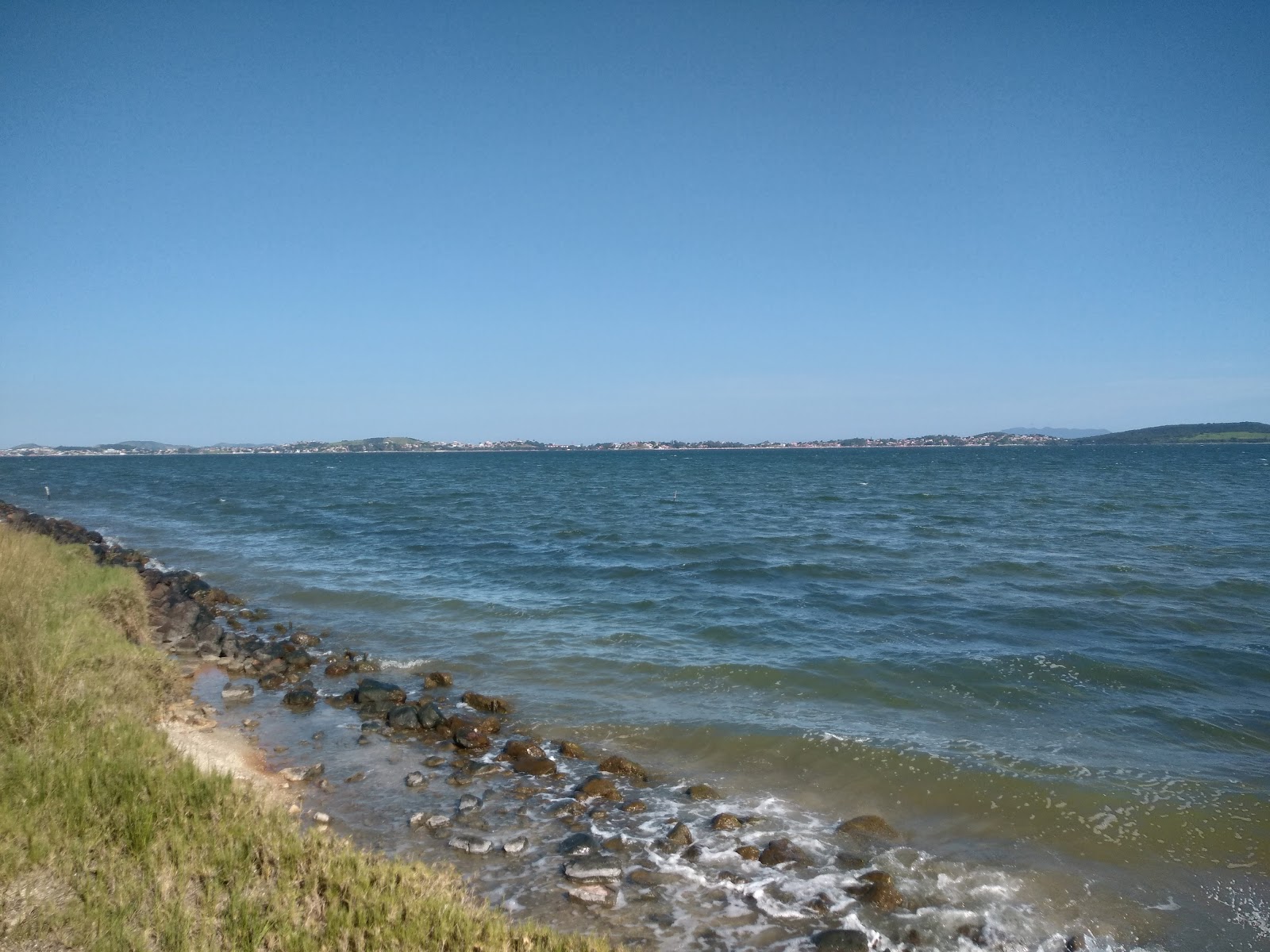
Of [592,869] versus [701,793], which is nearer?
[592,869]

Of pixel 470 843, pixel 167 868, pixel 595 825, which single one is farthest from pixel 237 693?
pixel 167 868

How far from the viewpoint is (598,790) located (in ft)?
Result: 33.0

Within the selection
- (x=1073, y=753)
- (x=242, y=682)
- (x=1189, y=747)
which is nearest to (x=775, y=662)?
(x=1073, y=753)

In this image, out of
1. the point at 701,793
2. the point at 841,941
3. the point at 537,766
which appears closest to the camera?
the point at 841,941

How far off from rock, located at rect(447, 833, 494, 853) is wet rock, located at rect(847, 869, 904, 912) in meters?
3.97

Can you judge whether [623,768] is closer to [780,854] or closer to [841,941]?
[780,854]

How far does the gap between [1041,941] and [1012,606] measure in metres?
15.3

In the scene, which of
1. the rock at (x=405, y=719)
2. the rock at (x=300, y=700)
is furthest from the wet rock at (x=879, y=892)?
the rock at (x=300, y=700)

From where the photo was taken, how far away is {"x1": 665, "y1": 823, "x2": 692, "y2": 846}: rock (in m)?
8.72

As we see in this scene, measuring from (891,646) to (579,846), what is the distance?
35.6 ft

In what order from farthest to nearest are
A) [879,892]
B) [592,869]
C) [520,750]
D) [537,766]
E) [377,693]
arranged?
[377,693], [520,750], [537,766], [592,869], [879,892]

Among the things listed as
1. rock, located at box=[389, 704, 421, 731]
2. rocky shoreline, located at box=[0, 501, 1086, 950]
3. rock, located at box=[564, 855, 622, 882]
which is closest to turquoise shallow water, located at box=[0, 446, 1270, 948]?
rocky shoreline, located at box=[0, 501, 1086, 950]

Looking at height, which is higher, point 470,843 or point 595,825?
point 470,843

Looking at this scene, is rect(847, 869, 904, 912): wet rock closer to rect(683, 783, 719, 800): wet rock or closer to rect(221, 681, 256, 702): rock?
rect(683, 783, 719, 800): wet rock
